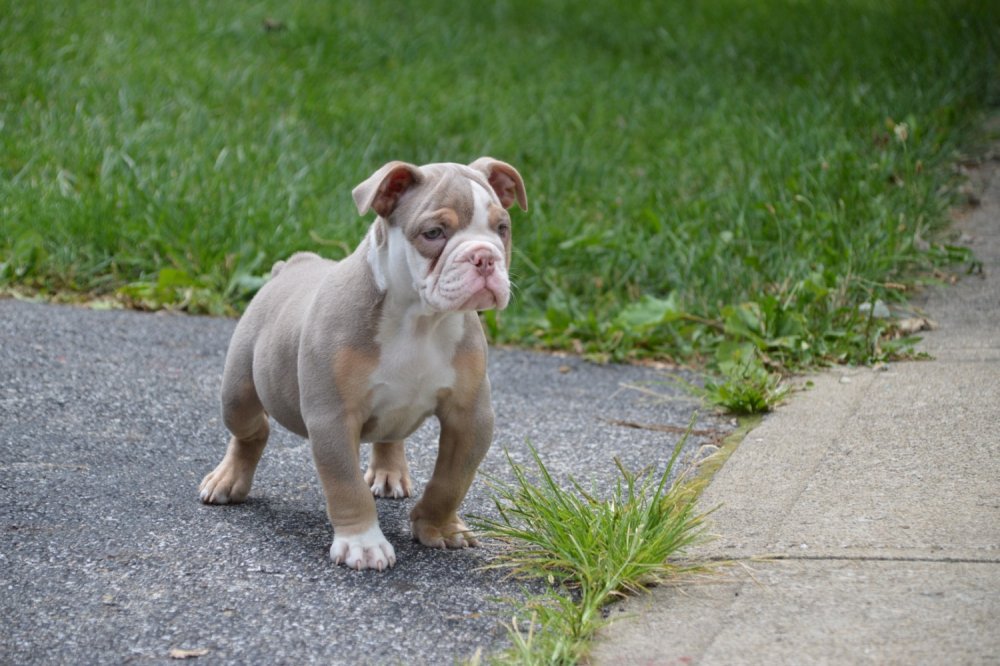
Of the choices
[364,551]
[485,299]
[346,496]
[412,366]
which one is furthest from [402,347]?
[364,551]

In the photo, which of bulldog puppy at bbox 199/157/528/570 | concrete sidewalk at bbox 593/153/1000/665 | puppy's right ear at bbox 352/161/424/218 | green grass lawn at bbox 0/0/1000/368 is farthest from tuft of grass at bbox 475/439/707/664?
green grass lawn at bbox 0/0/1000/368

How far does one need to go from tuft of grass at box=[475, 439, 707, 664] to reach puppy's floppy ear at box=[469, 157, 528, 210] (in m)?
0.81

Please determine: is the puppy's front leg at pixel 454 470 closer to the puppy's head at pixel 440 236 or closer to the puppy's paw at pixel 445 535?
the puppy's paw at pixel 445 535

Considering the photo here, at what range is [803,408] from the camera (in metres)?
4.37

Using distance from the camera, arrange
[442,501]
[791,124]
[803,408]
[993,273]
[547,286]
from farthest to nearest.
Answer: [791,124] < [547,286] < [993,273] < [803,408] < [442,501]

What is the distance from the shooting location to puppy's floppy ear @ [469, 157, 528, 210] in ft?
10.9

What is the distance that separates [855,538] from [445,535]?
1.05 meters

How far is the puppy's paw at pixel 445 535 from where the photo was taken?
3.27 metres

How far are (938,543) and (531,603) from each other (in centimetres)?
100

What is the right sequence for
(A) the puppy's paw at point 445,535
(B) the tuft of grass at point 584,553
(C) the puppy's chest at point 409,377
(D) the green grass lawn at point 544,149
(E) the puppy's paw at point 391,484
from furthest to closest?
(D) the green grass lawn at point 544,149, (E) the puppy's paw at point 391,484, (A) the puppy's paw at point 445,535, (C) the puppy's chest at point 409,377, (B) the tuft of grass at point 584,553

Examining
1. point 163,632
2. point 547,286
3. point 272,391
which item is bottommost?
point 547,286

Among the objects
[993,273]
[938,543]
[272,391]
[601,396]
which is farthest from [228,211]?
[938,543]

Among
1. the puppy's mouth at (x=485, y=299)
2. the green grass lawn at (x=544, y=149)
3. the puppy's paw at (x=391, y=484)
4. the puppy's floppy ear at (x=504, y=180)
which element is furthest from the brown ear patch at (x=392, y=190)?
the green grass lawn at (x=544, y=149)

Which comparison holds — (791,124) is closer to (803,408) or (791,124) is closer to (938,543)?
(803,408)
